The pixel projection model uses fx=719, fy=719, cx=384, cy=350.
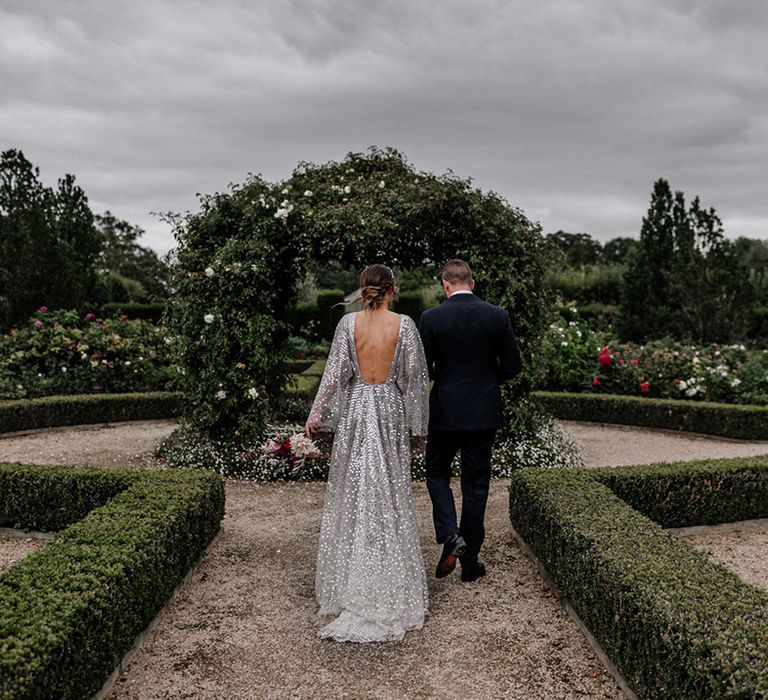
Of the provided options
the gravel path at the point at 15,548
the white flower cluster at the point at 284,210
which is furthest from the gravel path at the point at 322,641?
the white flower cluster at the point at 284,210

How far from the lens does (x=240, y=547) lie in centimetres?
502

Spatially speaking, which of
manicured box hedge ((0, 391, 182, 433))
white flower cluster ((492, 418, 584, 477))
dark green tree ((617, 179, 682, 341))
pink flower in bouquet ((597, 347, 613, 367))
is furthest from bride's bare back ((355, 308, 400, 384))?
dark green tree ((617, 179, 682, 341))

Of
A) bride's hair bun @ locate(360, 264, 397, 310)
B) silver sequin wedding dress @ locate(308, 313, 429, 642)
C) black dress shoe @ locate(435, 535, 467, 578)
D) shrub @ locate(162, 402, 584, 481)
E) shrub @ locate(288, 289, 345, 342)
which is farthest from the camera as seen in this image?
shrub @ locate(288, 289, 345, 342)

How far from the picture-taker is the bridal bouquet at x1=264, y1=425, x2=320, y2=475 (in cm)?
651

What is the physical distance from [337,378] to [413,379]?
424 mm

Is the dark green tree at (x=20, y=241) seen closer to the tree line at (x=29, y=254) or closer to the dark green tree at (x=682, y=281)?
the tree line at (x=29, y=254)

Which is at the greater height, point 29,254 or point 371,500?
point 29,254

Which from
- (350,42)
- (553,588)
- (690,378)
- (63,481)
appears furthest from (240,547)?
(690,378)

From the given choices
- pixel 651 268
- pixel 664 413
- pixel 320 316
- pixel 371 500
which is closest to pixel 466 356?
pixel 371 500

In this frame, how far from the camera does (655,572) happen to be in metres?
3.28

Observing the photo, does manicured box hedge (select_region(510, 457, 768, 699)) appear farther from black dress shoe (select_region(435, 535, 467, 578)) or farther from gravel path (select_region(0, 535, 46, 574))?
gravel path (select_region(0, 535, 46, 574))

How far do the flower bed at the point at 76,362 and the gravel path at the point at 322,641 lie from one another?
6.74 metres

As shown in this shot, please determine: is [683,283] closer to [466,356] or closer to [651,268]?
[651,268]

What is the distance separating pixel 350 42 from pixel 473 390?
443 centimetres
